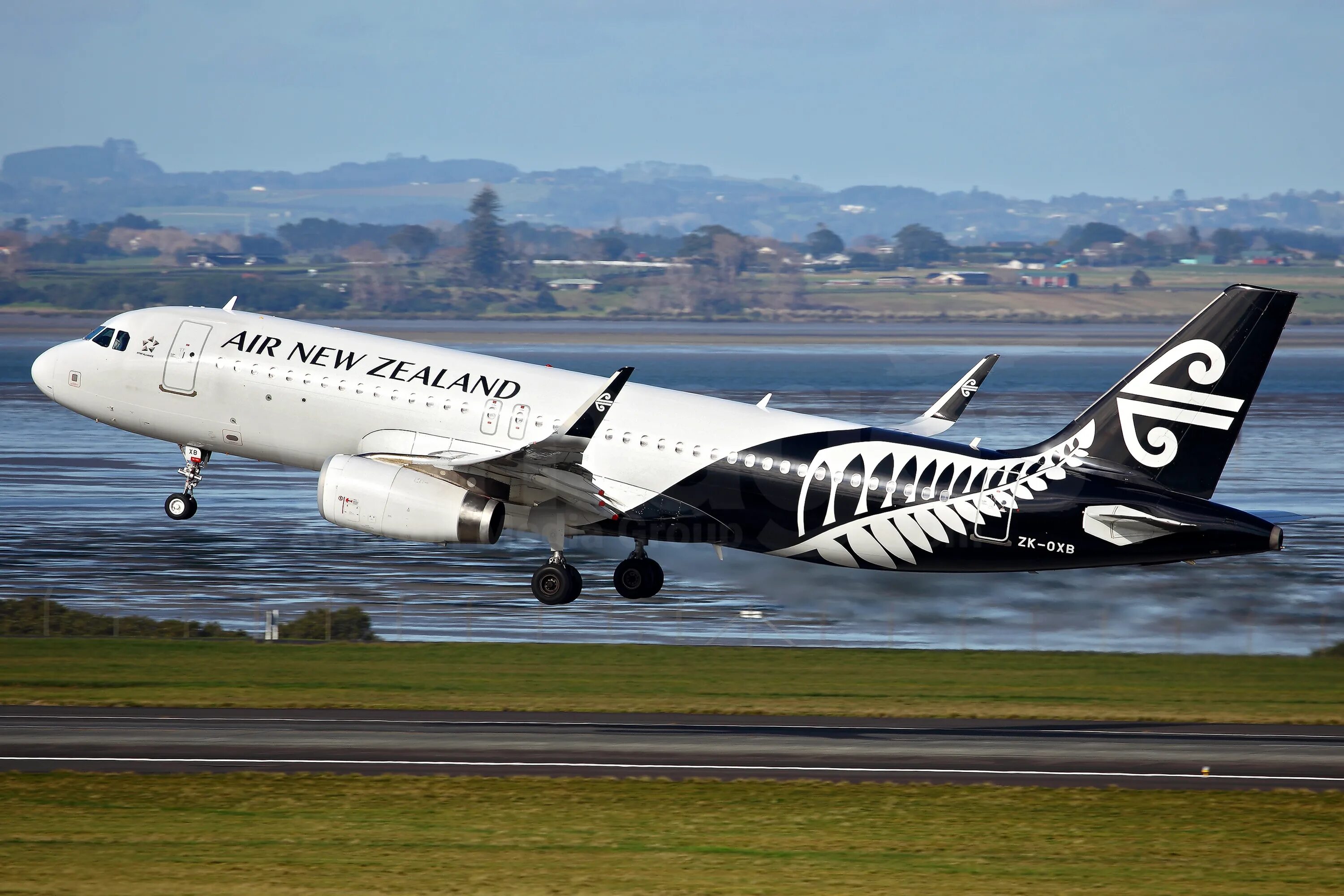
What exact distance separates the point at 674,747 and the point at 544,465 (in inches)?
364

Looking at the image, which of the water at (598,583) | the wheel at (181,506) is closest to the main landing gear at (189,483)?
the wheel at (181,506)

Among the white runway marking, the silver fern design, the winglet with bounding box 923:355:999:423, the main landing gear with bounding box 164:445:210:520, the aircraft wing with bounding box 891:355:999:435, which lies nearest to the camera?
the white runway marking

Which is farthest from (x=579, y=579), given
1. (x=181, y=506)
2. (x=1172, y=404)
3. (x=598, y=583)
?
(x=598, y=583)

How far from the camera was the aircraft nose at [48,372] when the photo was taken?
151ft

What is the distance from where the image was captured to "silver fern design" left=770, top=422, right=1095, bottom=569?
126 ft

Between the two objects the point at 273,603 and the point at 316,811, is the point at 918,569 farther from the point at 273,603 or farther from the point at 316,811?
the point at 273,603

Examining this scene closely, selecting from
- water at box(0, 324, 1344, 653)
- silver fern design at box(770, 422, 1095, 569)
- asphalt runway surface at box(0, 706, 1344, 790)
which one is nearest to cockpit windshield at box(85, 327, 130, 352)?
asphalt runway surface at box(0, 706, 1344, 790)

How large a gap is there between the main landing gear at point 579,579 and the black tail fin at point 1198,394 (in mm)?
12221

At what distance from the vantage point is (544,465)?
39.7 m

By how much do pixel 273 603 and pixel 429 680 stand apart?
657 inches

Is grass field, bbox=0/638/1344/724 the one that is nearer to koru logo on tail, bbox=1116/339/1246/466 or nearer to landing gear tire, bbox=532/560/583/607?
landing gear tire, bbox=532/560/583/607

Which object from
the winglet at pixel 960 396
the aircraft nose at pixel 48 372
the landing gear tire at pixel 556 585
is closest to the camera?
the landing gear tire at pixel 556 585

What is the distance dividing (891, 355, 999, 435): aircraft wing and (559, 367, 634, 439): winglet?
9.33 m

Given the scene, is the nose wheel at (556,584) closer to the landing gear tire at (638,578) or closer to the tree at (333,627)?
the landing gear tire at (638,578)
